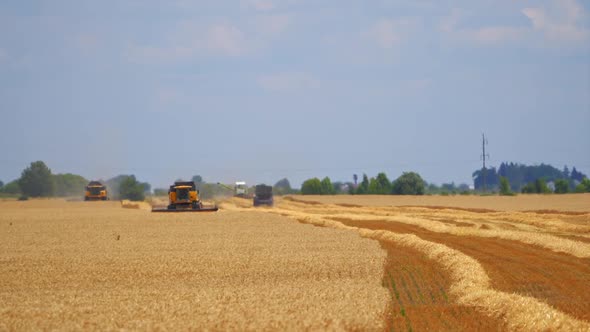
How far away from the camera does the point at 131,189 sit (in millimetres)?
157500

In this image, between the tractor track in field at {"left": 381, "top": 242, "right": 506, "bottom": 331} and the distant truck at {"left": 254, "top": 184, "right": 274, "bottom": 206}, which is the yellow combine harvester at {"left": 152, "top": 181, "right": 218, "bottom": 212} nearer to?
the distant truck at {"left": 254, "top": 184, "right": 274, "bottom": 206}

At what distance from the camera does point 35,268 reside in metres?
27.5

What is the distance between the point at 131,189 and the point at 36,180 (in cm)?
3743

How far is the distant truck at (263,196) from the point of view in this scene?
104m

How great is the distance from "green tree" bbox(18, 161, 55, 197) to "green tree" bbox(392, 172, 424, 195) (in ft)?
235

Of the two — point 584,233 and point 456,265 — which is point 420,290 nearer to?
point 456,265

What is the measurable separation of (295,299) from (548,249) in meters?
15.6

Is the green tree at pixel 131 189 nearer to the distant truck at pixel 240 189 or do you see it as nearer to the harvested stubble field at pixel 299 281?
the distant truck at pixel 240 189

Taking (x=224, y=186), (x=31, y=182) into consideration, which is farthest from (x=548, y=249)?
(x=31, y=182)

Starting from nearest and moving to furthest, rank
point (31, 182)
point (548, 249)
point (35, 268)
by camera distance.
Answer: point (35, 268)
point (548, 249)
point (31, 182)

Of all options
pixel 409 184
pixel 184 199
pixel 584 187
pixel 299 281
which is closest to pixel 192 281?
Answer: pixel 299 281

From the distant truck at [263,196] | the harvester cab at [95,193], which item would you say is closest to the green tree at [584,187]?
the distant truck at [263,196]

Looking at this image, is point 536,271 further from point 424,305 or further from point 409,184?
point 409,184

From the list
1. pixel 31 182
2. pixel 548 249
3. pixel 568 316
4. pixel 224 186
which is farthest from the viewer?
pixel 31 182
